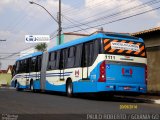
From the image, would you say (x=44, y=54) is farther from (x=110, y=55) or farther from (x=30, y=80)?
(x=110, y=55)

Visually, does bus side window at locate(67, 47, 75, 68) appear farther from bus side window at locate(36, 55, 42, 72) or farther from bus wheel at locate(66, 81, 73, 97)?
bus side window at locate(36, 55, 42, 72)

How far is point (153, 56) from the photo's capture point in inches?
1040

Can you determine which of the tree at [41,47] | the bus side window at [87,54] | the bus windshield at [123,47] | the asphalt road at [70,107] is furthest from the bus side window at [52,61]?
the tree at [41,47]

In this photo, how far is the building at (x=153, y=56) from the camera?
25734 millimetres

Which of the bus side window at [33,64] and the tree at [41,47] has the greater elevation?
the tree at [41,47]

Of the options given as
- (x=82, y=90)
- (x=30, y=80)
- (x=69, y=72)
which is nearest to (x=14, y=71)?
(x=30, y=80)

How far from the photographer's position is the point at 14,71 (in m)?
37.8

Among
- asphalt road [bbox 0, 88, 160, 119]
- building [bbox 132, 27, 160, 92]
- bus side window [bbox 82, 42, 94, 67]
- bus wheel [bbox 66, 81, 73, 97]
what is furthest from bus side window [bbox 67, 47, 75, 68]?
building [bbox 132, 27, 160, 92]

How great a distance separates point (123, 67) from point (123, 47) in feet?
3.53

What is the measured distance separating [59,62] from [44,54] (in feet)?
14.0

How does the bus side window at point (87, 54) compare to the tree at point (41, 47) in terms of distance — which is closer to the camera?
the bus side window at point (87, 54)

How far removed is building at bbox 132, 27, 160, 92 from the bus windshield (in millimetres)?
5409

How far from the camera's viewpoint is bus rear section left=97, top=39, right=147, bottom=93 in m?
18.9

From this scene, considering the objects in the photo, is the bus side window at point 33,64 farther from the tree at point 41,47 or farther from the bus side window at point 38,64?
the tree at point 41,47
